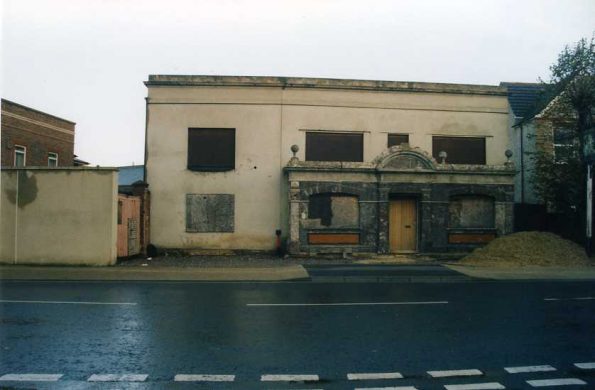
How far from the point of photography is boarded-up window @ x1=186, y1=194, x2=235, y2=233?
838 inches

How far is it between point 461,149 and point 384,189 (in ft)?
17.4

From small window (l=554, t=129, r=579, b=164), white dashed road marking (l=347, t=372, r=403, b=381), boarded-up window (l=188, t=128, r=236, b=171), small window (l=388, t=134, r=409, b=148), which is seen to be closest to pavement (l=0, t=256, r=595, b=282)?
boarded-up window (l=188, t=128, r=236, b=171)

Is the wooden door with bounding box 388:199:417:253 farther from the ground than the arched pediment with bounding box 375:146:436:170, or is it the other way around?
the arched pediment with bounding box 375:146:436:170

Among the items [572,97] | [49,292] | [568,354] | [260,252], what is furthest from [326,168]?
[568,354]

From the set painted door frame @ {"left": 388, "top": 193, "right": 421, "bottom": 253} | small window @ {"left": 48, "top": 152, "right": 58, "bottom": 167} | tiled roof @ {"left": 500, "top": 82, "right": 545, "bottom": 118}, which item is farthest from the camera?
small window @ {"left": 48, "top": 152, "right": 58, "bottom": 167}

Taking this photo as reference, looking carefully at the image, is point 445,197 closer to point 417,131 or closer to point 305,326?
point 417,131

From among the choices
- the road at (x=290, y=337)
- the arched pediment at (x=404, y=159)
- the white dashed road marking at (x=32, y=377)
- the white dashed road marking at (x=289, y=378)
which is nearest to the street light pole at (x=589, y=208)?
the arched pediment at (x=404, y=159)

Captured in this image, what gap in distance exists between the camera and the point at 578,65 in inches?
779

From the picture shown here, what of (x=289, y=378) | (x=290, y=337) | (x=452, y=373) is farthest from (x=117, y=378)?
(x=452, y=373)

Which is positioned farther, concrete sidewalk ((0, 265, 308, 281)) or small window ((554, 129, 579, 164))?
small window ((554, 129, 579, 164))

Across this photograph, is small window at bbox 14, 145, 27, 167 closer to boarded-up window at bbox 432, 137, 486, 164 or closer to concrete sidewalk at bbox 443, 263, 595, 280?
boarded-up window at bbox 432, 137, 486, 164

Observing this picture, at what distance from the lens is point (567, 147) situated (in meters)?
20.3

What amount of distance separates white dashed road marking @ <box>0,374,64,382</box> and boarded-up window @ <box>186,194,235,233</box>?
15.8 meters

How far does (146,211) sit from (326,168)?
7721 millimetres
